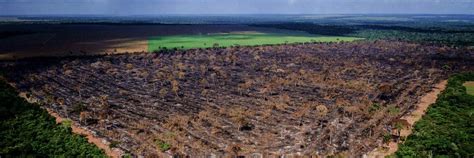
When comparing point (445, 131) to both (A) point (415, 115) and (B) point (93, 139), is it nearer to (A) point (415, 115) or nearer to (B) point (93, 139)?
(A) point (415, 115)

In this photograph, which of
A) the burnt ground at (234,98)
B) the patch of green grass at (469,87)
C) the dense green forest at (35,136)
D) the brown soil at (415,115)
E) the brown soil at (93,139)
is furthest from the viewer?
the patch of green grass at (469,87)

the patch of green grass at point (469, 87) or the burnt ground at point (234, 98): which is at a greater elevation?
the patch of green grass at point (469, 87)

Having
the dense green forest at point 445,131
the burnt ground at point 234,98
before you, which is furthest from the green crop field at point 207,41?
the dense green forest at point 445,131

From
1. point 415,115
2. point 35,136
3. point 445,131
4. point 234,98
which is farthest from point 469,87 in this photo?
point 35,136

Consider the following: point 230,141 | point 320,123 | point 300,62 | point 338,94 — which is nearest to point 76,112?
point 230,141

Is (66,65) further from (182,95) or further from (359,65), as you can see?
(359,65)

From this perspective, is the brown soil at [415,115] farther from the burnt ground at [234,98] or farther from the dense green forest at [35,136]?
the dense green forest at [35,136]

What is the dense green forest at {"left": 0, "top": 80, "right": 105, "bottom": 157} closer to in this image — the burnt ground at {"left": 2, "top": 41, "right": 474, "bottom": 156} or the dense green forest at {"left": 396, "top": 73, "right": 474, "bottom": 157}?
the burnt ground at {"left": 2, "top": 41, "right": 474, "bottom": 156}

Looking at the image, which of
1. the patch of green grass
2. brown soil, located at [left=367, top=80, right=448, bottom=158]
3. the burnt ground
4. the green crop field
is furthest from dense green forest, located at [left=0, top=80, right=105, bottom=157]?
the green crop field
